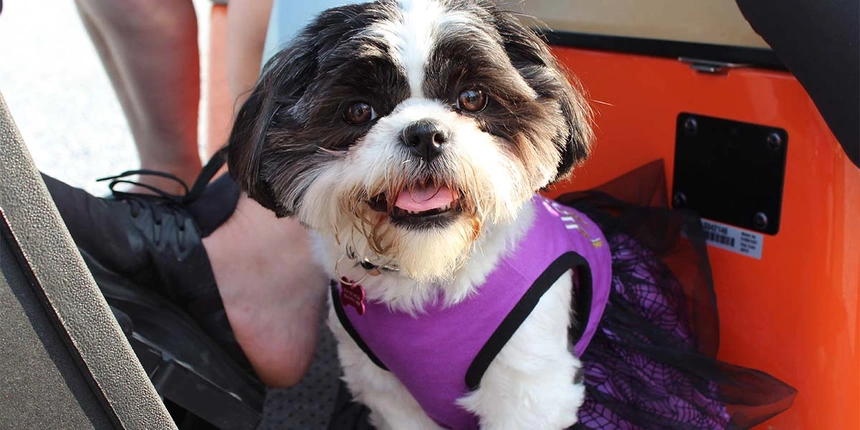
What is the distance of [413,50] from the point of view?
1.18 meters

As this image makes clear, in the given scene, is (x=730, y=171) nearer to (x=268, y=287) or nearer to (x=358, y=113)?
(x=358, y=113)

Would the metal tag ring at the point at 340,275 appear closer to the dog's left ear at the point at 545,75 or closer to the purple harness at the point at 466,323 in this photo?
the purple harness at the point at 466,323

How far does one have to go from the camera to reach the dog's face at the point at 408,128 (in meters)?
1.15

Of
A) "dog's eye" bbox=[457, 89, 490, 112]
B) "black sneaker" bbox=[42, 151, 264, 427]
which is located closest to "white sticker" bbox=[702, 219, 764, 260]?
"dog's eye" bbox=[457, 89, 490, 112]

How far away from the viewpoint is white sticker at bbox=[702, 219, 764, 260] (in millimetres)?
1550

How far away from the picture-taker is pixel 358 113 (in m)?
1.21

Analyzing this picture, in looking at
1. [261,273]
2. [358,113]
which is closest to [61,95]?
[261,273]

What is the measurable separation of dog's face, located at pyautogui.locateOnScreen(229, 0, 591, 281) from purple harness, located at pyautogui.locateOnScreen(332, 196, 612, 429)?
0.09m

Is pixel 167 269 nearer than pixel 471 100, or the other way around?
pixel 471 100

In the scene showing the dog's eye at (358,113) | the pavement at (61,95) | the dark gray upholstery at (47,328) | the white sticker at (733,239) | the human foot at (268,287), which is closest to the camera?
the dark gray upholstery at (47,328)

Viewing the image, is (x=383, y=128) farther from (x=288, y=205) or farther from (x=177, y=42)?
(x=177, y=42)

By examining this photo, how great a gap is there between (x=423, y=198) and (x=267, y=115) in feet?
0.88

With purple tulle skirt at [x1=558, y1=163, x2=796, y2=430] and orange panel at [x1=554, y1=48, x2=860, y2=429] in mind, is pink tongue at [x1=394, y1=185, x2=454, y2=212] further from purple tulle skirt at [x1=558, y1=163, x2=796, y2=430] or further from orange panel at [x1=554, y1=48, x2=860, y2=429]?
orange panel at [x1=554, y1=48, x2=860, y2=429]

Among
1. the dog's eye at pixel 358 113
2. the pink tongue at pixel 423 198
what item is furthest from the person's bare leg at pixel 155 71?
the pink tongue at pixel 423 198
